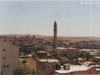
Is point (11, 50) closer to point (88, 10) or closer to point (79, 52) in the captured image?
point (88, 10)

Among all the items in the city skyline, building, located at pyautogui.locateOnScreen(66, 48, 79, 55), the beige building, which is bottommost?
building, located at pyautogui.locateOnScreen(66, 48, 79, 55)

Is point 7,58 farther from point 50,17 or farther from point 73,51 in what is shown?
point 73,51

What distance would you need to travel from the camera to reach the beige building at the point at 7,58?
2.61m

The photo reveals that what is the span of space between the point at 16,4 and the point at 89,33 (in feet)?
3.40

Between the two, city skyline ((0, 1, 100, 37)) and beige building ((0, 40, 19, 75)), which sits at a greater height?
city skyline ((0, 1, 100, 37))

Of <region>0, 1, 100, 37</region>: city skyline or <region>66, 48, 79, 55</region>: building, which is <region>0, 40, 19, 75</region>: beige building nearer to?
<region>0, 1, 100, 37</region>: city skyline

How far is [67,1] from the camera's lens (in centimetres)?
250

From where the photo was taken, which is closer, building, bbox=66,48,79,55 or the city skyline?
the city skyline

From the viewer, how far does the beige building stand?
261 centimetres

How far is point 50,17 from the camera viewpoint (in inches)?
116

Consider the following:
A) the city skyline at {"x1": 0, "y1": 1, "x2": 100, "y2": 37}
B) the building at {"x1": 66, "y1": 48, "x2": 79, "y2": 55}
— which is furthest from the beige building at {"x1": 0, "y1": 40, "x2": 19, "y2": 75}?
the building at {"x1": 66, "y1": 48, "x2": 79, "y2": 55}

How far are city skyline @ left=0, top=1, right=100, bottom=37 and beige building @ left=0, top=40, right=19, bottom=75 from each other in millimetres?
234

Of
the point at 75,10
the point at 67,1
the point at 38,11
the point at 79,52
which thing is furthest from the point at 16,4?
the point at 79,52

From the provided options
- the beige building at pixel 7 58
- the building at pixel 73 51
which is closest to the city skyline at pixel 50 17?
the beige building at pixel 7 58
